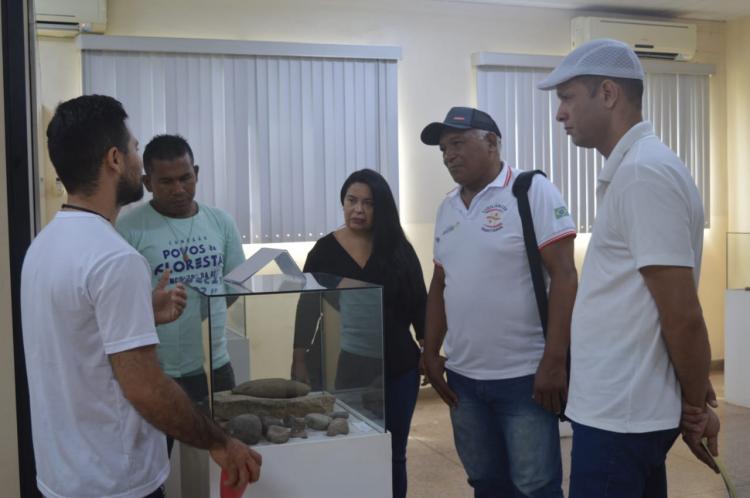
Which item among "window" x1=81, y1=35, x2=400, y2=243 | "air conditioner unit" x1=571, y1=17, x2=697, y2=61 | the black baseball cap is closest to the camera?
the black baseball cap

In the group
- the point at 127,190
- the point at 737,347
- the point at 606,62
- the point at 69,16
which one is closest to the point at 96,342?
the point at 127,190

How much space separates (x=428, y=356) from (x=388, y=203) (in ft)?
1.80

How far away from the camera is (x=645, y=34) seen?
6570 mm

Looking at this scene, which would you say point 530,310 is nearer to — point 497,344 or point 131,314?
point 497,344

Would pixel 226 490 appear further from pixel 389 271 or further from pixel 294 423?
pixel 389 271

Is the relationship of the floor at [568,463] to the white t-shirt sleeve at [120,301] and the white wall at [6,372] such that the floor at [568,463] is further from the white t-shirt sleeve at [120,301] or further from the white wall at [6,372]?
the white t-shirt sleeve at [120,301]

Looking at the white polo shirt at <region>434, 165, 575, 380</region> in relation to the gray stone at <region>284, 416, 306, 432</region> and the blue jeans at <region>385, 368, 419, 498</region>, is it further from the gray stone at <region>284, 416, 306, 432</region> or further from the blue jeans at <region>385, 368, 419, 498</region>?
the gray stone at <region>284, 416, 306, 432</region>

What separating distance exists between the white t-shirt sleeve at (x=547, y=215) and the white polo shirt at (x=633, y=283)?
62 cm

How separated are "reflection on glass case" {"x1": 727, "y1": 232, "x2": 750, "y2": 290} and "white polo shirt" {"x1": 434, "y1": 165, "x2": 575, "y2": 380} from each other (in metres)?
3.60

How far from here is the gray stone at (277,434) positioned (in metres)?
1.90

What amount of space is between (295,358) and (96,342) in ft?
1.73

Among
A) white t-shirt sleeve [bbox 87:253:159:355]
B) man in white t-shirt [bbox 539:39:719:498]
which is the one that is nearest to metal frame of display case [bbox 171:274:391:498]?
white t-shirt sleeve [bbox 87:253:159:355]

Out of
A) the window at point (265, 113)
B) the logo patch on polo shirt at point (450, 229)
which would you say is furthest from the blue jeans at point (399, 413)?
the window at point (265, 113)

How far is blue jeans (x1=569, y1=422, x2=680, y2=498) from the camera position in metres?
1.81
